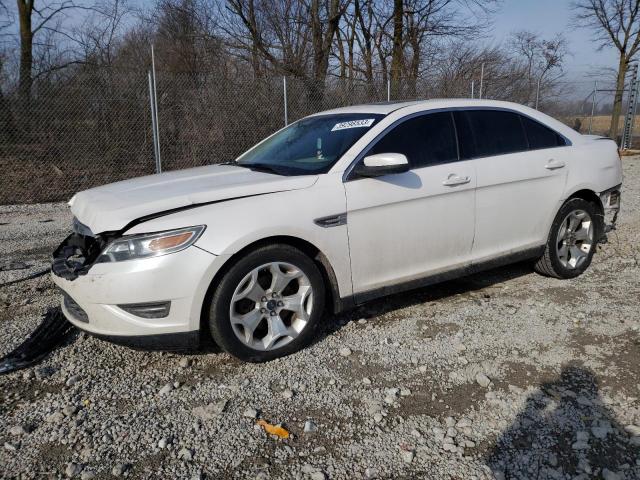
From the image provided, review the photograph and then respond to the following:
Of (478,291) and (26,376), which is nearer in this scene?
(26,376)

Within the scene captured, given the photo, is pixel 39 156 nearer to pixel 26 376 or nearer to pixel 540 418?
pixel 26 376

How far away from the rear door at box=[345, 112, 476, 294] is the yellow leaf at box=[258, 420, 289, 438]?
1.19m

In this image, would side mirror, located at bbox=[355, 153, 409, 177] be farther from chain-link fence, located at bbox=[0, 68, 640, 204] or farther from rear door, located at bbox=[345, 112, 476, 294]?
chain-link fence, located at bbox=[0, 68, 640, 204]

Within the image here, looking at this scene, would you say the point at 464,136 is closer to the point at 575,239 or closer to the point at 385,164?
the point at 385,164

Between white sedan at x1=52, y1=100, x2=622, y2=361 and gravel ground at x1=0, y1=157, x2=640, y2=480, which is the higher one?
white sedan at x1=52, y1=100, x2=622, y2=361

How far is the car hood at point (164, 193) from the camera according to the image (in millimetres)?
3113

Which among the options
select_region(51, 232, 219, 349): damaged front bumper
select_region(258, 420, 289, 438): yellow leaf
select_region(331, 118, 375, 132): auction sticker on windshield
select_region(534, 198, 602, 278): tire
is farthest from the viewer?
select_region(534, 198, 602, 278): tire

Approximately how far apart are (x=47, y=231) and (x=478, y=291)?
564 cm

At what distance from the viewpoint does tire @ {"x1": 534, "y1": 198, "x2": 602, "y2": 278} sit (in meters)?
4.73

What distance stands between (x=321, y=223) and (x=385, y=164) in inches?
22.5

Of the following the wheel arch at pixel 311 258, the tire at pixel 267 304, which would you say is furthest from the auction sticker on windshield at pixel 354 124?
the tire at pixel 267 304

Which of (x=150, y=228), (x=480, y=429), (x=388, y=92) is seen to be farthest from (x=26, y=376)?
(x=388, y=92)

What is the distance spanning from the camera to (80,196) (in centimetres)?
373

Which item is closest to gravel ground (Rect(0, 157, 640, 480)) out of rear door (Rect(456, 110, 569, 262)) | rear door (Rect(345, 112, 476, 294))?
rear door (Rect(345, 112, 476, 294))
